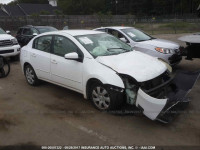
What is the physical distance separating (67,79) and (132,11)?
75.3 meters

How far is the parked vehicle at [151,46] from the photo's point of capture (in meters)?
6.96

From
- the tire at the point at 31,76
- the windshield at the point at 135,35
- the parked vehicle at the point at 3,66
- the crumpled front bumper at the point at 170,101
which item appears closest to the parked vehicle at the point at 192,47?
the windshield at the point at 135,35

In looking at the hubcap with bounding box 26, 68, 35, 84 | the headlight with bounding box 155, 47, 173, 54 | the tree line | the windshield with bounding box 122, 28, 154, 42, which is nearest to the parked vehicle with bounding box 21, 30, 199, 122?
the hubcap with bounding box 26, 68, 35, 84

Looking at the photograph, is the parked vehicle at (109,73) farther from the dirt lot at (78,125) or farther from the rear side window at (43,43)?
the dirt lot at (78,125)

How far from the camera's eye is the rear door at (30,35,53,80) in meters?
5.39

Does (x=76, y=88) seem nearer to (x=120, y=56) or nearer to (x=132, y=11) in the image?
(x=120, y=56)

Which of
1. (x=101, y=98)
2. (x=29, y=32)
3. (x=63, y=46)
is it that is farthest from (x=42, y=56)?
(x=29, y=32)

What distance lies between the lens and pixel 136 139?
3.49m

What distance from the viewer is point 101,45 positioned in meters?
4.90

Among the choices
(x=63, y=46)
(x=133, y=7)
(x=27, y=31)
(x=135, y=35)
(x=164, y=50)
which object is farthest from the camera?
(x=133, y=7)

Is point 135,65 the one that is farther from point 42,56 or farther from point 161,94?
point 42,56

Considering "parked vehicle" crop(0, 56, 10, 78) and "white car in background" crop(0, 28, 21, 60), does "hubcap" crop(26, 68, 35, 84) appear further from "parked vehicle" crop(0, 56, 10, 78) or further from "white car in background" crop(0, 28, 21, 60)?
"white car in background" crop(0, 28, 21, 60)

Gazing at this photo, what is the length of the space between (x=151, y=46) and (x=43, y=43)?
3.58 m

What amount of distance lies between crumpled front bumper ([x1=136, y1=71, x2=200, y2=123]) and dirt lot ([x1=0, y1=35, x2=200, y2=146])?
0.58ft
